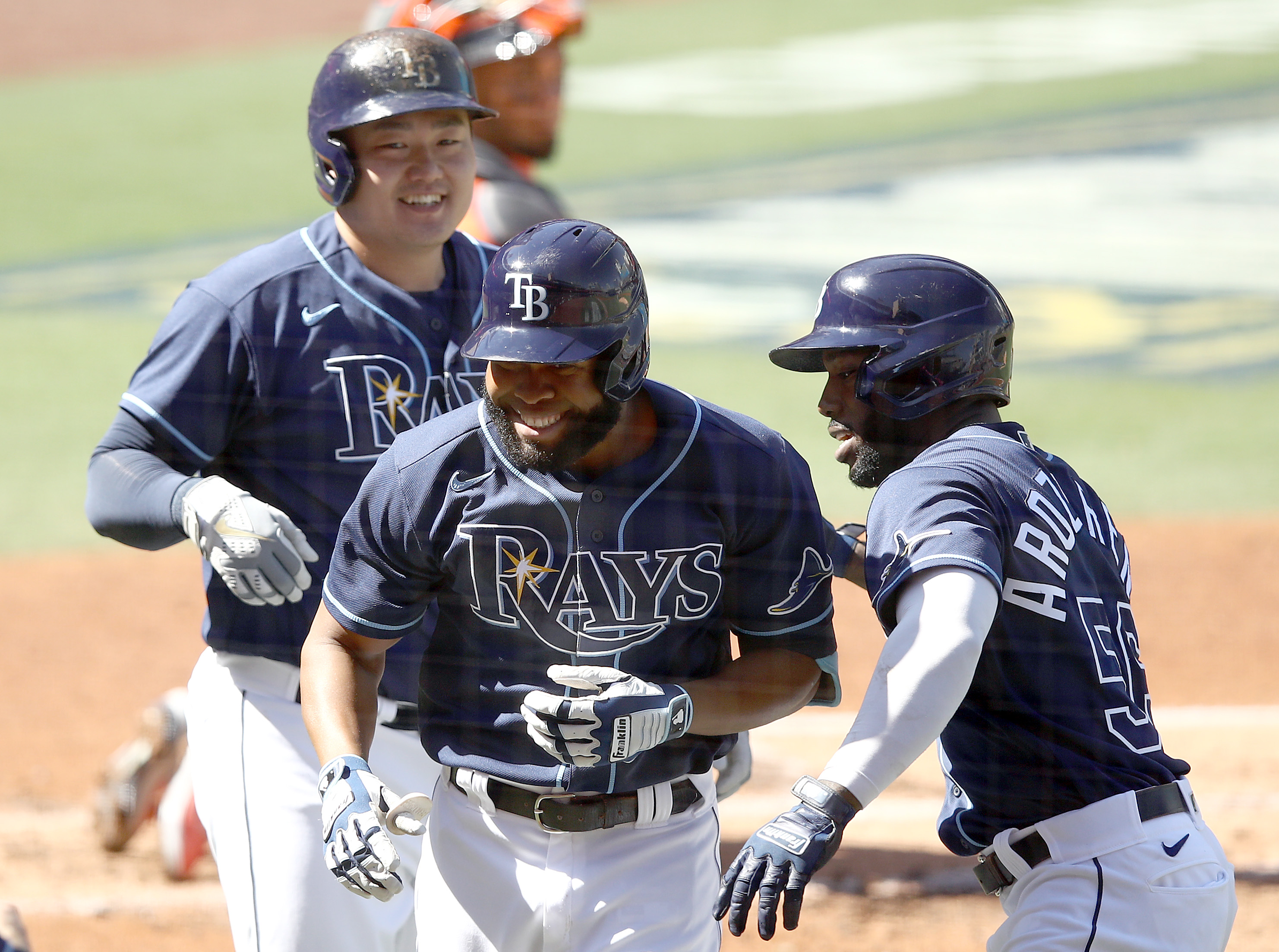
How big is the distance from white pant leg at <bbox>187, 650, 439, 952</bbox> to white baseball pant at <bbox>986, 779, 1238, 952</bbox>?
1.27 meters

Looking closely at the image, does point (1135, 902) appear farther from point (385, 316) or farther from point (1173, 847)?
point (385, 316)

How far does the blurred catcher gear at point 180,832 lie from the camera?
4.85m

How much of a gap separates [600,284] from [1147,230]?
1298 centimetres

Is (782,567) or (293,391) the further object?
(293,391)

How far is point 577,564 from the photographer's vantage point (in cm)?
266

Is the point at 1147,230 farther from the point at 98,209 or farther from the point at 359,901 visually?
the point at 359,901

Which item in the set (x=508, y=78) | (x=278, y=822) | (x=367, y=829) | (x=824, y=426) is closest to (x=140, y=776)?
(x=278, y=822)

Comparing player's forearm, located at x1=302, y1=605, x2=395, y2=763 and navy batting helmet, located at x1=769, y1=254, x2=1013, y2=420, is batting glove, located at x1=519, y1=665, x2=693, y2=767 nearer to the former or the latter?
player's forearm, located at x1=302, y1=605, x2=395, y2=763

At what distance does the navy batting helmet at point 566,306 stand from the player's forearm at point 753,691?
0.51 metres

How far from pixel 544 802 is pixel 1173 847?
41.3 inches

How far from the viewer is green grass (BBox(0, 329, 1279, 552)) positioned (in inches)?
348

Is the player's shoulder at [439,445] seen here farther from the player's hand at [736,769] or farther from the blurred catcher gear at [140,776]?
the blurred catcher gear at [140,776]

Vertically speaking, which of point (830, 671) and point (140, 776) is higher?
point (830, 671)

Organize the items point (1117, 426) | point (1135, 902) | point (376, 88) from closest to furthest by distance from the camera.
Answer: point (1135, 902), point (376, 88), point (1117, 426)
